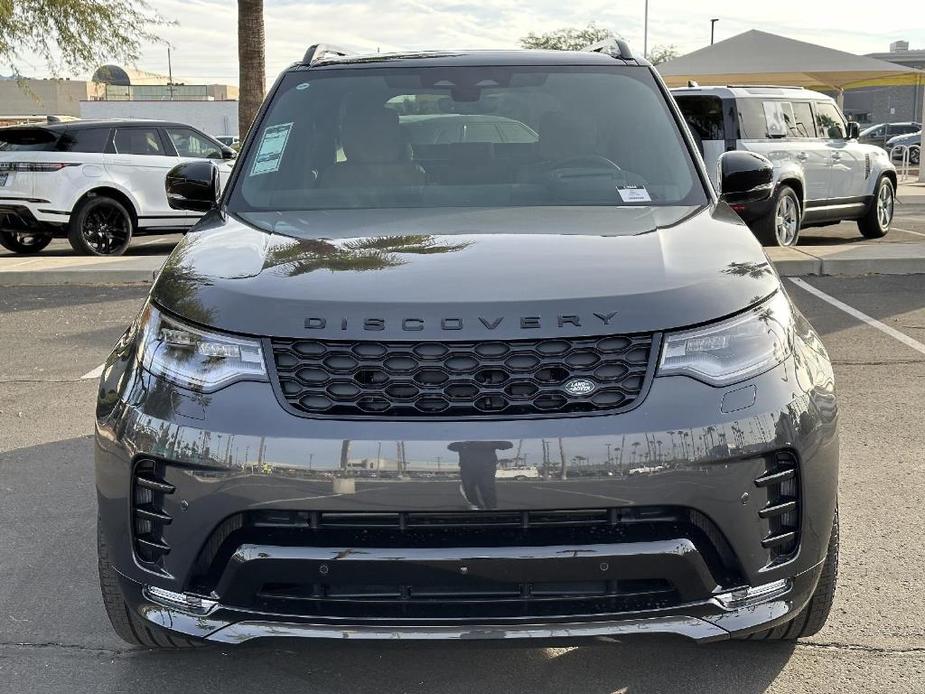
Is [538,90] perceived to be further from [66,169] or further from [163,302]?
[66,169]

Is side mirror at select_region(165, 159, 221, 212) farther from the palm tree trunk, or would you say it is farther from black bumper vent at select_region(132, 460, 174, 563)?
the palm tree trunk

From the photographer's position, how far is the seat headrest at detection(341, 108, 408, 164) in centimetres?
392

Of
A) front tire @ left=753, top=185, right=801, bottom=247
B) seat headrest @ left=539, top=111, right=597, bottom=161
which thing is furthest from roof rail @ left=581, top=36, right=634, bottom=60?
front tire @ left=753, top=185, right=801, bottom=247

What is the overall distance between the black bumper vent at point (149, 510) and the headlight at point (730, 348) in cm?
119

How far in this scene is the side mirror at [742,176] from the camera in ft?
13.4

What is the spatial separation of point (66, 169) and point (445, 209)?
1054 cm

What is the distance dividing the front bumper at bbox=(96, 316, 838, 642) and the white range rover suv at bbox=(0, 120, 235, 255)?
10998 millimetres

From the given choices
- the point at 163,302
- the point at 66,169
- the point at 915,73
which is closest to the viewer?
the point at 163,302

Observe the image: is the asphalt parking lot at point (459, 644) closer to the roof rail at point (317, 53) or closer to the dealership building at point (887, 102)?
the roof rail at point (317, 53)

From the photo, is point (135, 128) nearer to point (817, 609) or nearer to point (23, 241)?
point (23, 241)

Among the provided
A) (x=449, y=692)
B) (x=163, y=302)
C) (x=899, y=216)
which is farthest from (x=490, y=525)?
(x=899, y=216)

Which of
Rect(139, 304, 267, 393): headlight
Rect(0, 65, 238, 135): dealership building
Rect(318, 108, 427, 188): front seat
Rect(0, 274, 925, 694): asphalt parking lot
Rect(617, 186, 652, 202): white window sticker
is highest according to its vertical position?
Rect(318, 108, 427, 188): front seat

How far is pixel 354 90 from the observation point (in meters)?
4.18

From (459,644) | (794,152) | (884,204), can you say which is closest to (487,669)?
(459,644)
